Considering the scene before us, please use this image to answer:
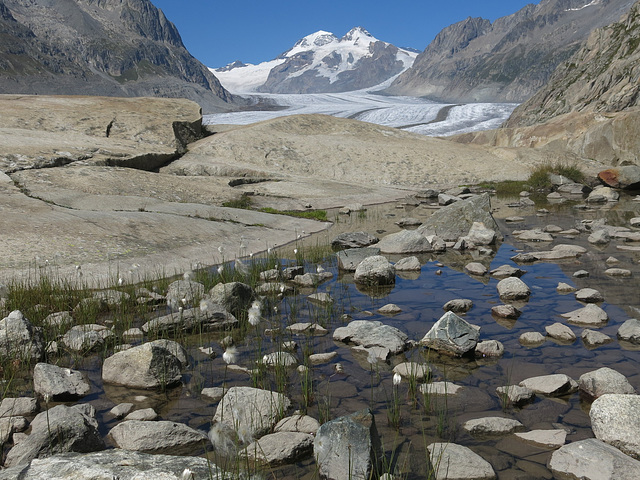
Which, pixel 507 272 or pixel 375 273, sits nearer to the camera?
pixel 375 273

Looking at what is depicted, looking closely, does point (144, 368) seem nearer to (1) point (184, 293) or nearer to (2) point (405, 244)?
(1) point (184, 293)

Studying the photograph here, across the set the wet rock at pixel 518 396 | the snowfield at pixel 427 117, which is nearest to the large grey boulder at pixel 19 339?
the wet rock at pixel 518 396

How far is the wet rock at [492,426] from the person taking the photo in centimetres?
467

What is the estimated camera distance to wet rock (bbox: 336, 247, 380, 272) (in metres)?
11.0

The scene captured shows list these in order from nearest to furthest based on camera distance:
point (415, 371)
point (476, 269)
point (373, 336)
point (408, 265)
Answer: point (415, 371) → point (373, 336) → point (476, 269) → point (408, 265)

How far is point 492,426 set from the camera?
15.4 ft

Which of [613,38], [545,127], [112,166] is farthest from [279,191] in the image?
[613,38]

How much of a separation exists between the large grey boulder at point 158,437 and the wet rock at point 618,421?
10.5 feet

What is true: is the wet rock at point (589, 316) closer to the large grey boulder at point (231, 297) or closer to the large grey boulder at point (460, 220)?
the large grey boulder at point (231, 297)

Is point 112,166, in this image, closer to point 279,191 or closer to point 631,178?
point 279,191

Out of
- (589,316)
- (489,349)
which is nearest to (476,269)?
(589,316)

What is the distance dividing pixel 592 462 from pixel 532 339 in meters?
2.83

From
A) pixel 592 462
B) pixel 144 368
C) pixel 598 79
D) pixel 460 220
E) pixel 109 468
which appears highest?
pixel 598 79

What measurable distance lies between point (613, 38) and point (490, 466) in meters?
73.4
